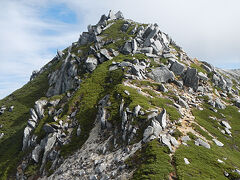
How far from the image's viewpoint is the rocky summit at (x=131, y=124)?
72.9 feet

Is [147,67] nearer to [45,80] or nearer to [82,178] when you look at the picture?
[82,178]

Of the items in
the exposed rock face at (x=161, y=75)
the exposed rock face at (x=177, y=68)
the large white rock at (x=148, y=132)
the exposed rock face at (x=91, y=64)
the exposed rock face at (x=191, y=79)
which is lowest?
the large white rock at (x=148, y=132)

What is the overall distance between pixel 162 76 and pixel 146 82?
6510mm

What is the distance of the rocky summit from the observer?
72.9 ft

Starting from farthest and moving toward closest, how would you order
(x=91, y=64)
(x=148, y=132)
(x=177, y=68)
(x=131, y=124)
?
(x=91, y=64) < (x=177, y=68) < (x=131, y=124) < (x=148, y=132)

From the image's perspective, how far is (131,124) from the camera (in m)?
27.2

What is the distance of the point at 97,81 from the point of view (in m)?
46.7

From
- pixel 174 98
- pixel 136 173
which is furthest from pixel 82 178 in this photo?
pixel 174 98

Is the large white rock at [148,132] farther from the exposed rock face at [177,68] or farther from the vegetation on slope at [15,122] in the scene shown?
the vegetation on slope at [15,122]

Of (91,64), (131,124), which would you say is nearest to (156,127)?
(131,124)

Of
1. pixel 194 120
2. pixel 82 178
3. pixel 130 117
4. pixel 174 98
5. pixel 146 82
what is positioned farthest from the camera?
pixel 146 82

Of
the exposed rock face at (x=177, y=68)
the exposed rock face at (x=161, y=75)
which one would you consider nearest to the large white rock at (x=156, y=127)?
the exposed rock face at (x=161, y=75)

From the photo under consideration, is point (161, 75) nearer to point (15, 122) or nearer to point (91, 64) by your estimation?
point (91, 64)


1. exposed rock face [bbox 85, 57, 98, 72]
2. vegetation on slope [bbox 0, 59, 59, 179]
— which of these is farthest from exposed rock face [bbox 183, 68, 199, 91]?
vegetation on slope [bbox 0, 59, 59, 179]
